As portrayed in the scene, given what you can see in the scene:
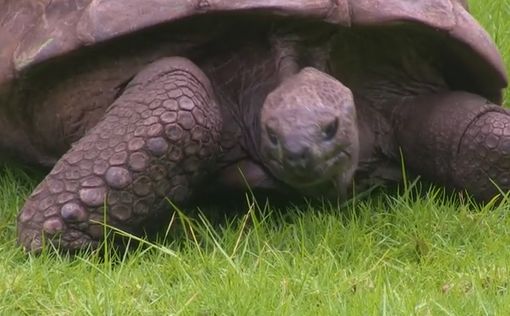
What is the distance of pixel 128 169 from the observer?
364 cm

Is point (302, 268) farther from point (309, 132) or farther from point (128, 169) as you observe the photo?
point (128, 169)

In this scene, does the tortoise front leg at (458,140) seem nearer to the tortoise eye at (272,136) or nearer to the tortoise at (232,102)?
the tortoise at (232,102)

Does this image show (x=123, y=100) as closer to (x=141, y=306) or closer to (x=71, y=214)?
(x=71, y=214)

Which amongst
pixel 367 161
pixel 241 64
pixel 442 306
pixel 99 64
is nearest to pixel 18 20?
pixel 99 64

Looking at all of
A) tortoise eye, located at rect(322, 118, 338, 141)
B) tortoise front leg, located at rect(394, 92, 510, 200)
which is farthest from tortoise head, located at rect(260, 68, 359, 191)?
tortoise front leg, located at rect(394, 92, 510, 200)

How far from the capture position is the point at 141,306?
10.4 ft

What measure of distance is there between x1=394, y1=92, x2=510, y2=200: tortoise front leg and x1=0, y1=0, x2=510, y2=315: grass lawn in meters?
0.10

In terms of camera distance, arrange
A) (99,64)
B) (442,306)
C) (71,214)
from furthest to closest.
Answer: (99,64) → (71,214) → (442,306)

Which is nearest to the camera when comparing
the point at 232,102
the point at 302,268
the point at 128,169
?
the point at 302,268

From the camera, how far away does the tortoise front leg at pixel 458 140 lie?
162 inches

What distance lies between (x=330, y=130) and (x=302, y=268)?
0.39m

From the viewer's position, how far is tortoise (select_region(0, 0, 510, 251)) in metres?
3.63

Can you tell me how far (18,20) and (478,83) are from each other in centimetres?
147

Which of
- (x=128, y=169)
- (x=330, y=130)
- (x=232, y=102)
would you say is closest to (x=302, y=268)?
(x=330, y=130)
